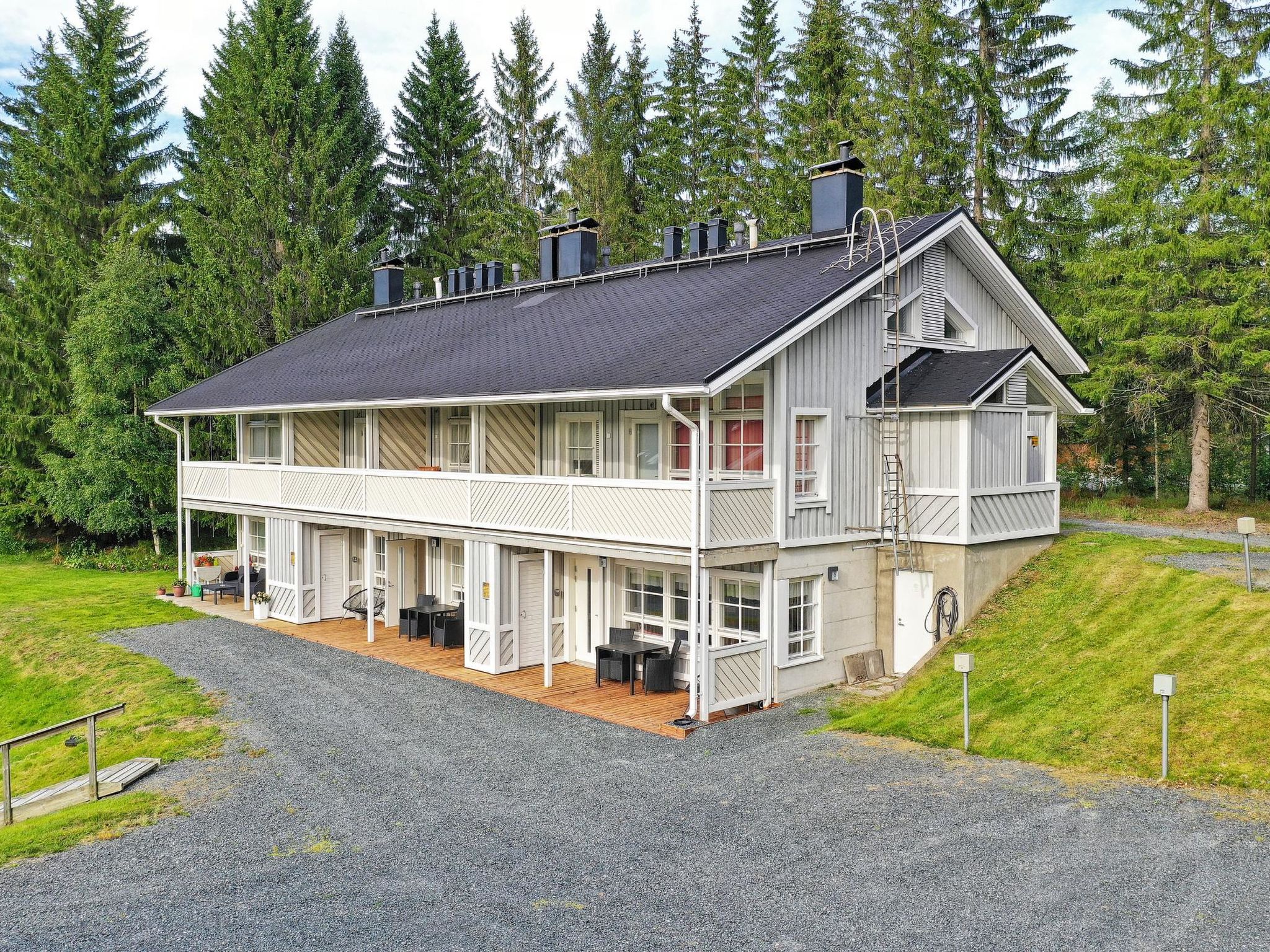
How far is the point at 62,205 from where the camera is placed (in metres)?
35.0

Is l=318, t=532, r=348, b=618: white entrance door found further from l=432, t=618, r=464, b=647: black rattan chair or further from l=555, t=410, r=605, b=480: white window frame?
l=555, t=410, r=605, b=480: white window frame

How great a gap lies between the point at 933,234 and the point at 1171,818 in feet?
31.8

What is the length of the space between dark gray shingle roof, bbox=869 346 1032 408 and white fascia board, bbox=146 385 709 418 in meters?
4.01

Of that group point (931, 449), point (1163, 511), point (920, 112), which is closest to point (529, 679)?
point (931, 449)

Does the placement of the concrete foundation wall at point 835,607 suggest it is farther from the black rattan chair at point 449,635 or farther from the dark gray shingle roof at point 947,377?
the black rattan chair at point 449,635

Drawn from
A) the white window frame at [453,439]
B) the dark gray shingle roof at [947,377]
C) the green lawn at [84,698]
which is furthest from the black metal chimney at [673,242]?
the green lawn at [84,698]

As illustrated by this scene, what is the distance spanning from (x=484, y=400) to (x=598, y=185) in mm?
26558

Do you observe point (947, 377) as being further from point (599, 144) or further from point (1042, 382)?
point (599, 144)

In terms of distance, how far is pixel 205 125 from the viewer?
37844 mm

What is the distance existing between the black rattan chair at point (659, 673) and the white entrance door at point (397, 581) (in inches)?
300

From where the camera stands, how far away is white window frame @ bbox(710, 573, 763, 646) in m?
14.9

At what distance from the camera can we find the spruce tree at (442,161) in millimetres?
42750

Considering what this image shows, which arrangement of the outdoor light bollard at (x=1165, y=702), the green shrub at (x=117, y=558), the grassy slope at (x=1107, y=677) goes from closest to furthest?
the outdoor light bollard at (x=1165, y=702) → the grassy slope at (x=1107, y=677) → the green shrub at (x=117, y=558)

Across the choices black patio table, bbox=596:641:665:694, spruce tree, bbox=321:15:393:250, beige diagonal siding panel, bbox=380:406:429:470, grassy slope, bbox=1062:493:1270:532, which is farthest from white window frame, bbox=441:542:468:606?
spruce tree, bbox=321:15:393:250
